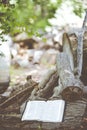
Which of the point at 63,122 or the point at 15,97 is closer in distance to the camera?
the point at 63,122

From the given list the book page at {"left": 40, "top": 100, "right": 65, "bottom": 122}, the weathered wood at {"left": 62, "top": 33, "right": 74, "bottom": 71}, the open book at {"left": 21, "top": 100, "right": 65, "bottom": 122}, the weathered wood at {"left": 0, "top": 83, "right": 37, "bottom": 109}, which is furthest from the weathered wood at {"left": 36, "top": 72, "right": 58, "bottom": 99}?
the book page at {"left": 40, "top": 100, "right": 65, "bottom": 122}

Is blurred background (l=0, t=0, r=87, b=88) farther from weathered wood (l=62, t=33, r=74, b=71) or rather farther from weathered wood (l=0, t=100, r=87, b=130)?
weathered wood (l=0, t=100, r=87, b=130)

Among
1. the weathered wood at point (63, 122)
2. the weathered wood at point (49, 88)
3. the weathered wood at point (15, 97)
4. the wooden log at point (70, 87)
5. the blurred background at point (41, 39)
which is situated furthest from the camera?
the blurred background at point (41, 39)

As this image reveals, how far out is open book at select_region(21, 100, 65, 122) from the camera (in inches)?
204

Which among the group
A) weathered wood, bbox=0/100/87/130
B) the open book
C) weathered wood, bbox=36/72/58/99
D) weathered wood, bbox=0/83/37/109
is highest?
the open book

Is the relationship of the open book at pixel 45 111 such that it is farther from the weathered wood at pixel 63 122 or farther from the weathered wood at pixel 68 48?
the weathered wood at pixel 68 48

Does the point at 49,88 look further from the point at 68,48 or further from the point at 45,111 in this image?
the point at 68,48

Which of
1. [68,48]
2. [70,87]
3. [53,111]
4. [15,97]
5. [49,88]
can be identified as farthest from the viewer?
[68,48]

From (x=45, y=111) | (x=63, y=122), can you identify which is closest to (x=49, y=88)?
(x=45, y=111)

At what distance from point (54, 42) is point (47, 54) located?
2.79 ft

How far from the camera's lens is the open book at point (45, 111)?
5.17 meters

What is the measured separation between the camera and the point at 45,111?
17.6 feet

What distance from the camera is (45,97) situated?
639 cm

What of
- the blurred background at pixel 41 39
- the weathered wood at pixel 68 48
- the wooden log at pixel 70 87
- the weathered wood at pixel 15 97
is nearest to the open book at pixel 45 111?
the wooden log at pixel 70 87
